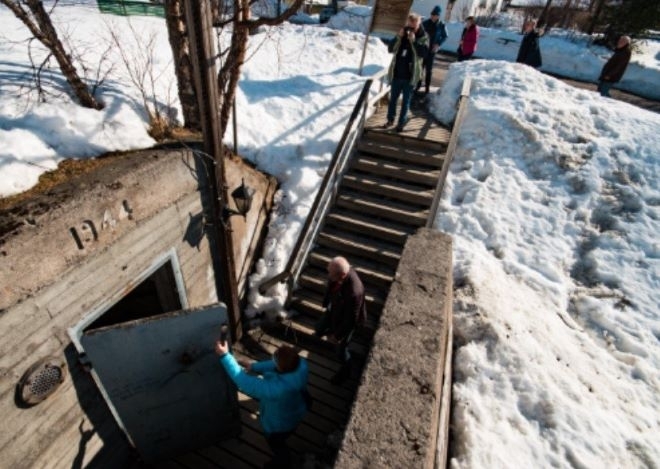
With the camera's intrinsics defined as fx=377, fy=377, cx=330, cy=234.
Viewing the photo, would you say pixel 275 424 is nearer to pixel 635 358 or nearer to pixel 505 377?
pixel 505 377

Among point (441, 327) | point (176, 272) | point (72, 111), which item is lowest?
point (176, 272)

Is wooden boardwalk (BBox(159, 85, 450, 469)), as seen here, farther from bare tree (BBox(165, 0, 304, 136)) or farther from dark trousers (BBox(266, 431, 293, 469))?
bare tree (BBox(165, 0, 304, 136))

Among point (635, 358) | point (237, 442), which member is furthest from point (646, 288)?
point (237, 442)

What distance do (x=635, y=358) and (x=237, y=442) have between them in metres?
5.56

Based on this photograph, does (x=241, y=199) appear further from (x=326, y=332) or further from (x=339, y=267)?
(x=326, y=332)

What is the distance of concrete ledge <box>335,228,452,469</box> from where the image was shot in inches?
105

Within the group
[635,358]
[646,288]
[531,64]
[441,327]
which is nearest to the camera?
[441,327]

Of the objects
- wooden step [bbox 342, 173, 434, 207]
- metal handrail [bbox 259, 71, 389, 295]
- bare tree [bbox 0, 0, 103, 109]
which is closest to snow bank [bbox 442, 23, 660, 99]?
wooden step [bbox 342, 173, 434, 207]

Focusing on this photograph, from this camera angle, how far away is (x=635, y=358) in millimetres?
5223

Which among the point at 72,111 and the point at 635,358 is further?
the point at 635,358

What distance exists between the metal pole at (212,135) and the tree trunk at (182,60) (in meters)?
1.50

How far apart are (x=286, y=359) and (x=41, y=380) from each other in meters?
2.15

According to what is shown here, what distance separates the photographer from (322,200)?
6762mm

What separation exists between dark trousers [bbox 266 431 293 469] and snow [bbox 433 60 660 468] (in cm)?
182
